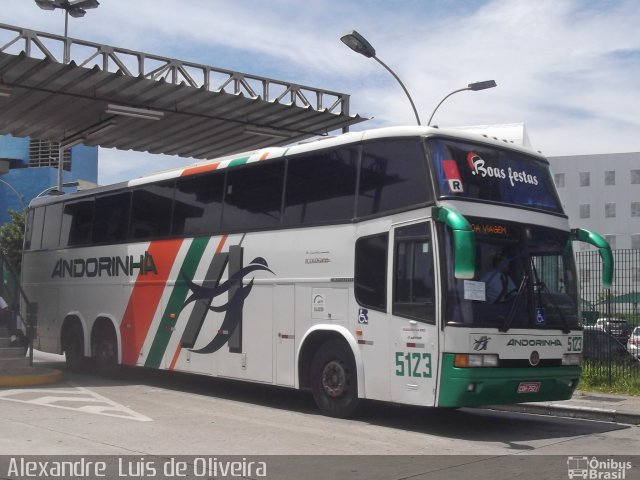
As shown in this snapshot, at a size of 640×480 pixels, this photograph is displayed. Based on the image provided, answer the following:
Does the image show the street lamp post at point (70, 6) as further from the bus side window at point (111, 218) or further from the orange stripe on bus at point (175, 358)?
the orange stripe on bus at point (175, 358)

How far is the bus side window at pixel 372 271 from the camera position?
10820mm

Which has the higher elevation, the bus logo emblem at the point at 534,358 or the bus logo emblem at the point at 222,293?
the bus logo emblem at the point at 222,293

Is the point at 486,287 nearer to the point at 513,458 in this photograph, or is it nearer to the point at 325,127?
the point at 513,458

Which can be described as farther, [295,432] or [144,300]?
[144,300]

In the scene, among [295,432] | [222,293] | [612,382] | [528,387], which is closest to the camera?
[295,432]

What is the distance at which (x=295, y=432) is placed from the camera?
10328 mm

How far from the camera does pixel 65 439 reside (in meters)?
9.38

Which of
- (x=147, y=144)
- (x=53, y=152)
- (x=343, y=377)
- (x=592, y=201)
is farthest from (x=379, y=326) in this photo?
(x=592, y=201)

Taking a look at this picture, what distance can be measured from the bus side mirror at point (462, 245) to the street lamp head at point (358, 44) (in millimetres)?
10240

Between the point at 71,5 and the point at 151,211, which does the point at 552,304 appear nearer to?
the point at 151,211

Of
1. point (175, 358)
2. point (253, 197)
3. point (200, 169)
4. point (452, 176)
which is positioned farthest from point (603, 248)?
point (175, 358)

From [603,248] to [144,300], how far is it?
8347 mm

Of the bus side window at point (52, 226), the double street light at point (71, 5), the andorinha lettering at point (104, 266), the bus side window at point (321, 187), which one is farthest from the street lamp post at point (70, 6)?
the bus side window at point (321, 187)

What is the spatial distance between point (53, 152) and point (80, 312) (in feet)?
132
